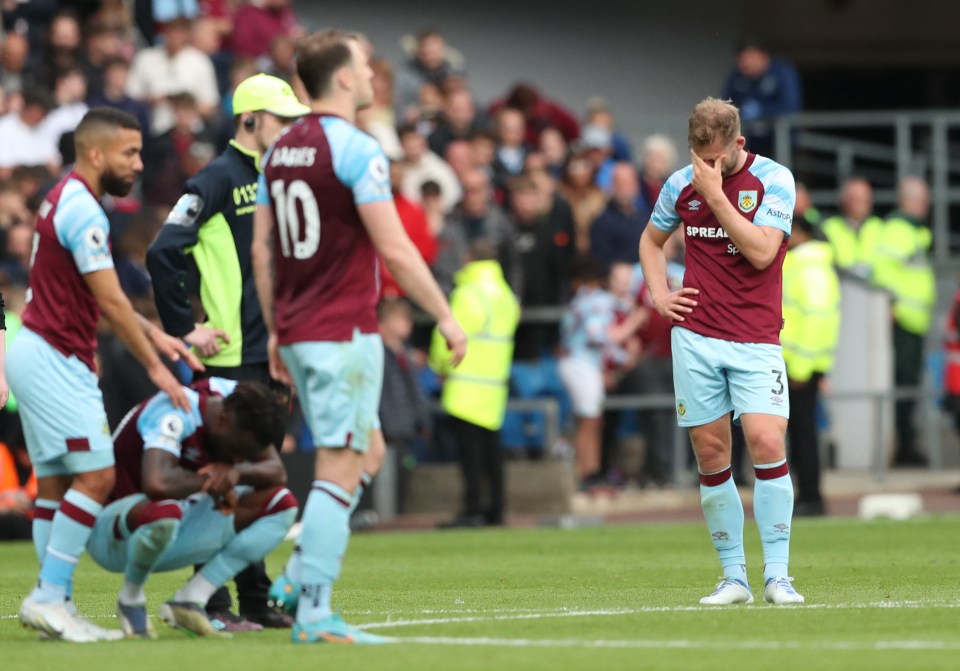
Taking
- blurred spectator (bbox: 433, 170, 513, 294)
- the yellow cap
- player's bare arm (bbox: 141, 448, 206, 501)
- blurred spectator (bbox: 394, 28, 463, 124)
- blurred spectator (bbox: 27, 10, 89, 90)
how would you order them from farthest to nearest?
Result: blurred spectator (bbox: 394, 28, 463, 124) < blurred spectator (bbox: 27, 10, 89, 90) < blurred spectator (bbox: 433, 170, 513, 294) < the yellow cap < player's bare arm (bbox: 141, 448, 206, 501)

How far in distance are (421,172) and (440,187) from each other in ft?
1.61

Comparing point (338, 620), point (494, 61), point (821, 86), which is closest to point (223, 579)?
point (338, 620)

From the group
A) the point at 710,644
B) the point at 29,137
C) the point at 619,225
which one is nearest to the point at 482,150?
the point at 619,225

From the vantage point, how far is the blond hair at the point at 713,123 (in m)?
9.28

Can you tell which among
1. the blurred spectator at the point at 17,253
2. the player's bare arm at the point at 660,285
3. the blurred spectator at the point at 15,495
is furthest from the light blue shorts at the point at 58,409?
the blurred spectator at the point at 17,253

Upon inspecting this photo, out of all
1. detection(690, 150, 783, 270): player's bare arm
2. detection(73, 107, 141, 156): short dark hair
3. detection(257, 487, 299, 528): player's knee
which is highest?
detection(73, 107, 141, 156): short dark hair

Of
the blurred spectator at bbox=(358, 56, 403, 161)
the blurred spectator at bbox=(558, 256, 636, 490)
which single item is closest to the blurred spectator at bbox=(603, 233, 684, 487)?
the blurred spectator at bbox=(558, 256, 636, 490)

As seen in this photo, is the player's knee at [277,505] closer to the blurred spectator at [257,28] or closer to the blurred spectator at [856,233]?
the blurred spectator at [856,233]

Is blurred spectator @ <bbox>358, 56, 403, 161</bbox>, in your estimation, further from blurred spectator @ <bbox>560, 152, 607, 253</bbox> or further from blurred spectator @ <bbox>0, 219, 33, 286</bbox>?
blurred spectator @ <bbox>0, 219, 33, 286</bbox>

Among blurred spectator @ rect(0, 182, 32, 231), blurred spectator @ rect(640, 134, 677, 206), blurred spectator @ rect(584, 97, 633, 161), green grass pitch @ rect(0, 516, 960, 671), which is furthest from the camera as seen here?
blurred spectator @ rect(584, 97, 633, 161)

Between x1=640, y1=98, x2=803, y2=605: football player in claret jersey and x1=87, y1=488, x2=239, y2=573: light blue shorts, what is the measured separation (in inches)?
98.8

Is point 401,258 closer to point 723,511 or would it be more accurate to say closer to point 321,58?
point 321,58

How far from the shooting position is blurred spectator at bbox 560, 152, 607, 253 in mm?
20453

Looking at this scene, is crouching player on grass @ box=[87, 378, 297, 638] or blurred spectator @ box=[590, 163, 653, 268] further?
blurred spectator @ box=[590, 163, 653, 268]
